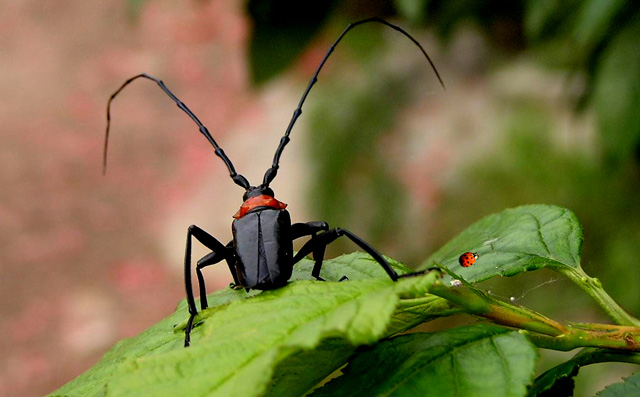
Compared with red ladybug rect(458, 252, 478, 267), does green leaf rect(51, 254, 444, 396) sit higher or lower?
lower

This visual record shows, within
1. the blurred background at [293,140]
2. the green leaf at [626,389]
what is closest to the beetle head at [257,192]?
the green leaf at [626,389]

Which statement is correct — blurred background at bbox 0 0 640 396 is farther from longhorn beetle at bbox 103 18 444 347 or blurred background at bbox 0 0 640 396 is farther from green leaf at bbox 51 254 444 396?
green leaf at bbox 51 254 444 396

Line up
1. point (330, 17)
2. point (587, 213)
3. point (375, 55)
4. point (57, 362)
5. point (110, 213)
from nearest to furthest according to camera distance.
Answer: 1. point (587, 213)
2. point (375, 55)
3. point (330, 17)
4. point (57, 362)
5. point (110, 213)

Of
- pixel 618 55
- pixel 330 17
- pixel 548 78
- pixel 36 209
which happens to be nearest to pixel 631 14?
pixel 618 55

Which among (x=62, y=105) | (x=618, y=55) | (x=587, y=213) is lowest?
(x=587, y=213)

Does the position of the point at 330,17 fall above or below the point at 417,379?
above

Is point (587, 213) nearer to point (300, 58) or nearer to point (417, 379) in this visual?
point (300, 58)

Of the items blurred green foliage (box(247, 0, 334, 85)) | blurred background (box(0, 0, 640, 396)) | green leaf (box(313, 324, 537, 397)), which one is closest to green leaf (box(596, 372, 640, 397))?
green leaf (box(313, 324, 537, 397))
